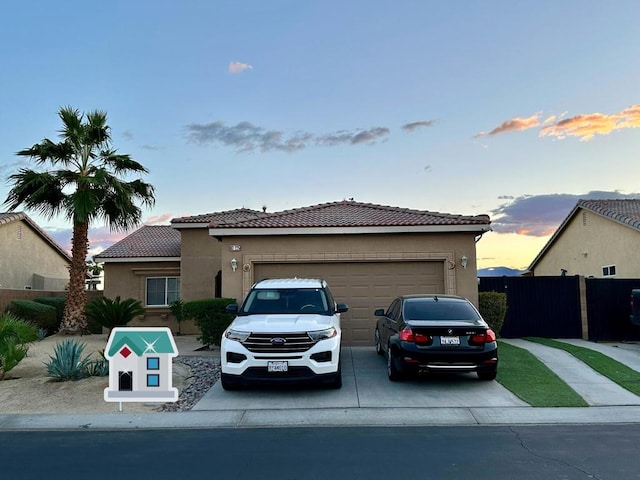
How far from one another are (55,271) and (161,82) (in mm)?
19905

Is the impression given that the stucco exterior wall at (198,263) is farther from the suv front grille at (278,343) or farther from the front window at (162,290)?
the suv front grille at (278,343)

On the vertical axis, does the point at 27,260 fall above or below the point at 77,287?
above

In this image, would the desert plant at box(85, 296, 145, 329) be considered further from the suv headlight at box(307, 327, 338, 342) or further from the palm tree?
the suv headlight at box(307, 327, 338, 342)

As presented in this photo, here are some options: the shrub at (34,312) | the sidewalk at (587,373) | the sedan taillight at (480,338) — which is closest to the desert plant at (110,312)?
the shrub at (34,312)

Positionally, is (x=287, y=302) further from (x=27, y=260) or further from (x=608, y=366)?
(x=27, y=260)

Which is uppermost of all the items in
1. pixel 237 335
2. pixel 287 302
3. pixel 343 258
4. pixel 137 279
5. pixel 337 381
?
pixel 343 258

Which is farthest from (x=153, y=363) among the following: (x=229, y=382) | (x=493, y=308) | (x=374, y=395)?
(x=493, y=308)

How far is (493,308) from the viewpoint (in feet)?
49.6

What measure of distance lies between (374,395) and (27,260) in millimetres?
24548

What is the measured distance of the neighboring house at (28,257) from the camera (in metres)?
25.8

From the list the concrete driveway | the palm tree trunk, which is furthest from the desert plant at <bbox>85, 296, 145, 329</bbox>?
the concrete driveway

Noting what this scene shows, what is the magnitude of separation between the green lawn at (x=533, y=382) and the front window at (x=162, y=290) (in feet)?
42.4

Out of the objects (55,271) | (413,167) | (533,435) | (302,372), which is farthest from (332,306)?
(55,271)

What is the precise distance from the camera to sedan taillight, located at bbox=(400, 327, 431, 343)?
9.44 meters
